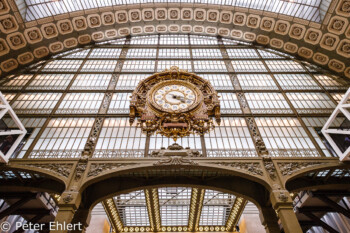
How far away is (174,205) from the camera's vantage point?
1856 cm

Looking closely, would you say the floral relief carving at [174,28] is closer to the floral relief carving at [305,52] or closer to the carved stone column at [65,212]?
the floral relief carving at [305,52]

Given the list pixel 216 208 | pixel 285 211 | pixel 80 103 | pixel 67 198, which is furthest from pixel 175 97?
pixel 216 208

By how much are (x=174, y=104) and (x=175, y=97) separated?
694 mm

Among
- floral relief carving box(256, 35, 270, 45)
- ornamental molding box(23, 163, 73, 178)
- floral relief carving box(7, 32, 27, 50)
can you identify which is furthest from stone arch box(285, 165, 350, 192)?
floral relief carving box(7, 32, 27, 50)

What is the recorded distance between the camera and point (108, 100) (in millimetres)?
15547

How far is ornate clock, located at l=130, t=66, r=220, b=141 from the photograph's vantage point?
13.5 meters

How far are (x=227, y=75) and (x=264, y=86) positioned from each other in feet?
9.50

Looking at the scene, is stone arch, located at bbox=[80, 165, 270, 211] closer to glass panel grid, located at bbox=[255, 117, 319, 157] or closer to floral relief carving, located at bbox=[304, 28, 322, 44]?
glass panel grid, located at bbox=[255, 117, 319, 157]

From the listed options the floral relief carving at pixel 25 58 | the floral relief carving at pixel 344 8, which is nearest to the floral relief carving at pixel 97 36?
the floral relief carving at pixel 25 58

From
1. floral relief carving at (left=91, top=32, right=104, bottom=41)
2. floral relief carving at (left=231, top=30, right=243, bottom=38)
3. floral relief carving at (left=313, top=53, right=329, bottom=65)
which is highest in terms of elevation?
floral relief carving at (left=231, top=30, right=243, bottom=38)

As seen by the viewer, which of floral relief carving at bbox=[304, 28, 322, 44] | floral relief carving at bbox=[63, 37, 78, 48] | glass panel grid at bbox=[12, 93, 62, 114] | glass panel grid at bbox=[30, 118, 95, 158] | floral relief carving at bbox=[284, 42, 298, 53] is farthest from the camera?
floral relief carving at bbox=[63, 37, 78, 48]

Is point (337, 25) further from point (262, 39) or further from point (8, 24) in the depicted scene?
point (8, 24)

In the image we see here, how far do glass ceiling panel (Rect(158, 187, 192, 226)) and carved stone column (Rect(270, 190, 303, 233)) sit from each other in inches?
309

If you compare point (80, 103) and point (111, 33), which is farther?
point (111, 33)
